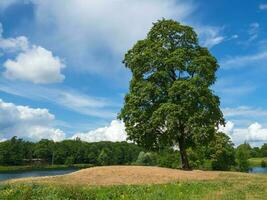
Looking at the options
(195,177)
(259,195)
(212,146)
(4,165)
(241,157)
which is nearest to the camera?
(259,195)

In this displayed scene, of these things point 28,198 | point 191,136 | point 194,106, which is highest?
point 194,106

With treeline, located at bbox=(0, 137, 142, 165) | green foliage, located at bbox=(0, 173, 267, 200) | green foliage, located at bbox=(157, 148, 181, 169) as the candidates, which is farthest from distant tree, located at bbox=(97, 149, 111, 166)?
green foliage, located at bbox=(0, 173, 267, 200)

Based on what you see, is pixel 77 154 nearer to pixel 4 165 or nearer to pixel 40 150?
pixel 40 150

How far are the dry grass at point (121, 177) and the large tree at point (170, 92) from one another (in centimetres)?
637

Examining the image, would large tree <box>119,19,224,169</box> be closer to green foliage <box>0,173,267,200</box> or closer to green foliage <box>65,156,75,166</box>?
green foliage <box>0,173,267,200</box>

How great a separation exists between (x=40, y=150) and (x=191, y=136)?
14424cm

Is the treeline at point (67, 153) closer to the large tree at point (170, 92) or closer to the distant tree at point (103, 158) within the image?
the distant tree at point (103, 158)

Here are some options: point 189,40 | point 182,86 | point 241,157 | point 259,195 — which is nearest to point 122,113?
point 182,86

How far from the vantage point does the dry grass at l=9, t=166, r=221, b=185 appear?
27513 millimetres

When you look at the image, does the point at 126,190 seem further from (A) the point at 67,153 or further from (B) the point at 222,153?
(A) the point at 67,153

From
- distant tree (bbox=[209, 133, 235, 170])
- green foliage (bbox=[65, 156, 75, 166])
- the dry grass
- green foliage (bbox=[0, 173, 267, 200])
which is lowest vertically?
green foliage (bbox=[0, 173, 267, 200])

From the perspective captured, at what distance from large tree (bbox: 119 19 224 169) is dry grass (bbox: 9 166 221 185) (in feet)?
20.9

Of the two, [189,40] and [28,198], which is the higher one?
[189,40]

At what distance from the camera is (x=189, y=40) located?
42094 mm
